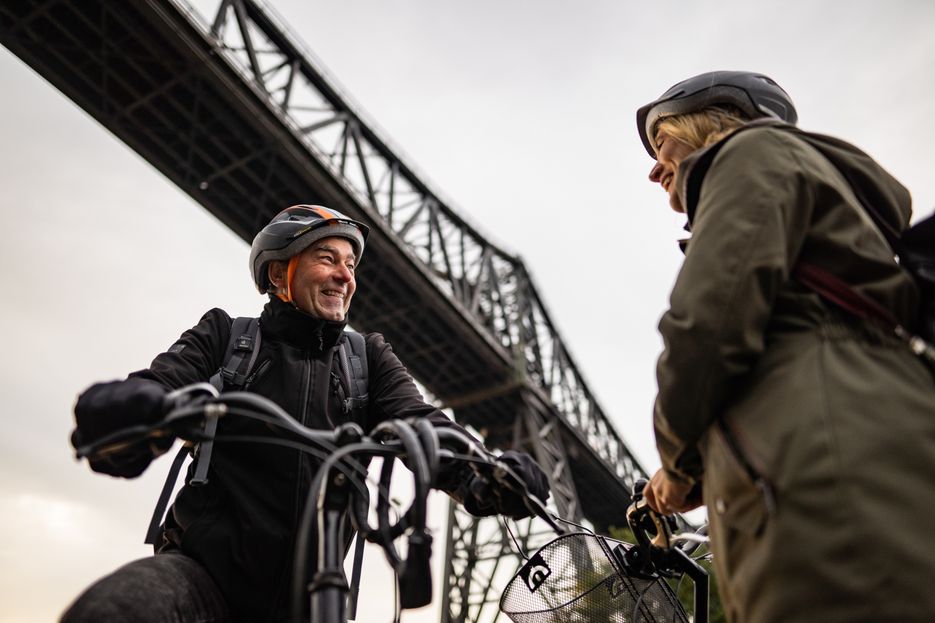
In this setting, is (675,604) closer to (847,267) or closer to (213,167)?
(847,267)

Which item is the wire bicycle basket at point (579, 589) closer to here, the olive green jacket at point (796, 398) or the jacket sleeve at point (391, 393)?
the jacket sleeve at point (391, 393)

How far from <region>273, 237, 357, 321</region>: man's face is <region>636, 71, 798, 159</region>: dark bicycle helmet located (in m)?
1.36

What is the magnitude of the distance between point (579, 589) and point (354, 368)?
3.80ft

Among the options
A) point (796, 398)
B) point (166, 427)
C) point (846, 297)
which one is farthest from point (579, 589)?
point (166, 427)

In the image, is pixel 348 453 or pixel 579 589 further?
pixel 579 589

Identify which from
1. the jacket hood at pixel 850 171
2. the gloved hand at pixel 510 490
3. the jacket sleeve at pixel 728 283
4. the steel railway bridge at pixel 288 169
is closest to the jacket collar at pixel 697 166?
the jacket hood at pixel 850 171

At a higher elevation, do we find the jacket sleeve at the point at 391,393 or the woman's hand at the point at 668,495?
the jacket sleeve at the point at 391,393

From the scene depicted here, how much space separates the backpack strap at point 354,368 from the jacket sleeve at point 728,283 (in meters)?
1.26

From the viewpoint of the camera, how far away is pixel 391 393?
290 cm

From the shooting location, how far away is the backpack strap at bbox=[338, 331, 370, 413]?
9.40 ft

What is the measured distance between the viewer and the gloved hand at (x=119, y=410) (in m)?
1.89

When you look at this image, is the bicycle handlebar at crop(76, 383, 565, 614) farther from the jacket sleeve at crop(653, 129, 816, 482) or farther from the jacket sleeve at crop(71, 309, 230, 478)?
the jacket sleeve at crop(653, 129, 816, 482)

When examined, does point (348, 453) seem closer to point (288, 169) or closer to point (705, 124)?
point (705, 124)

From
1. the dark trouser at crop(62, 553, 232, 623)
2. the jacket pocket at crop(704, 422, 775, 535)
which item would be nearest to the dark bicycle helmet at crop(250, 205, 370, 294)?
the dark trouser at crop(62, 553, 232, 623)
